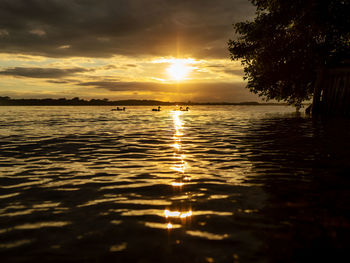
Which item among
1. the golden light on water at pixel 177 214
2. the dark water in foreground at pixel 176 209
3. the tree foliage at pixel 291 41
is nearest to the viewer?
the dark water in foreground at pixel 176 209

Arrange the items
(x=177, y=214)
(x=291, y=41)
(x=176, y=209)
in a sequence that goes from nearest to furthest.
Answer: (x=177, y=214), (x=176, y=209), (x=291, y=41)

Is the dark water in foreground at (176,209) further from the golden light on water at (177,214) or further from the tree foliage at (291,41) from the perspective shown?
the tree foliage at (291,41)

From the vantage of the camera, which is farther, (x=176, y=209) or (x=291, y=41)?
(x=291, y=41)

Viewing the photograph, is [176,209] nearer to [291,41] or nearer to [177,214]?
[177,214]

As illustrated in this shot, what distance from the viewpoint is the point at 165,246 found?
3.77 metres

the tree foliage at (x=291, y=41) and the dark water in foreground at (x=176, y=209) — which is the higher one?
the tree foliage at (x=291, y=41)

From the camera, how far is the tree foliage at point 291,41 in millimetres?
27094

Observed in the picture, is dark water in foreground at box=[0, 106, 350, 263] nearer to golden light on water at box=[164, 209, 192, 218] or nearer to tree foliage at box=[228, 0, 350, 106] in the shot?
golden light on water at box=[164, 209, 192, 218]

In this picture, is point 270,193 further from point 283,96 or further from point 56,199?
point 283,96

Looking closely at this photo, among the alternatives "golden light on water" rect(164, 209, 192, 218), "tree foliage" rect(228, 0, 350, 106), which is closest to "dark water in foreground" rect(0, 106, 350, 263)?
"golden light on water" rect(164, 209, 192, 218)

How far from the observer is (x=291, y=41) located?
30.3 m

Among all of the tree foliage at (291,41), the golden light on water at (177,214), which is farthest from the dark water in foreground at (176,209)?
the tree foliage at (291,41)

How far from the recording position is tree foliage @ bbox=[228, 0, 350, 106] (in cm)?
2709

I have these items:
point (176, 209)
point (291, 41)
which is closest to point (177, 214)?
point (176, 209)
